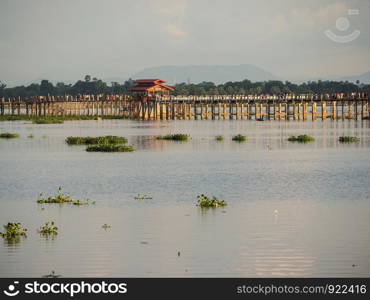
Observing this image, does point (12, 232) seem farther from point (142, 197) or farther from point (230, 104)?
point (230, 104)

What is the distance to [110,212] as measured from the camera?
91.7 feet

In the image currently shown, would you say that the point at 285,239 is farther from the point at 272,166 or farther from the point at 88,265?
the point at 272,166

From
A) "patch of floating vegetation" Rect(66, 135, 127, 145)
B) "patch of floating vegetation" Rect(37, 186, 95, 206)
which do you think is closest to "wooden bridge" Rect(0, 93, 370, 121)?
"patch of floating vegetation" Rect(66, 135, 127, 145)

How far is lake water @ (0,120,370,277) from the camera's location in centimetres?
2023

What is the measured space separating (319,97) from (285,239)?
3636 inches

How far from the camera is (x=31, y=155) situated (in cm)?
5409

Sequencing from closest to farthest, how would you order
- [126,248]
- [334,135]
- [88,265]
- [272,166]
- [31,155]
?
[88,265]
[126,248]
[272,166]
[31,155]
[334,135]

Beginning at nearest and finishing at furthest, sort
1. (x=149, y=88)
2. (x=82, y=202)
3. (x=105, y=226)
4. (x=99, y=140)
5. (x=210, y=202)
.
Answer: (x=105, y=226) → (x=210, y=202) → (x=82, y=202) → (x=99, y=140) → (x=149, y=88)

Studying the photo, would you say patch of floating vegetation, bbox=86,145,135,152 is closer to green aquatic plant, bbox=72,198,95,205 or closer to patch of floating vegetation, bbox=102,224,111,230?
green aquatic plant, bbox=72,198,95,205

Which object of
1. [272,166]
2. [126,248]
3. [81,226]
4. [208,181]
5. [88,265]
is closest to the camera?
[88,265]

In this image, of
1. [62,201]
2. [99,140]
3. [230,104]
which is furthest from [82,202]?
[230,104]

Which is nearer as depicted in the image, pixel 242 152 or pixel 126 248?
pixel 126 248

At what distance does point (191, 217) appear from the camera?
2669 cm

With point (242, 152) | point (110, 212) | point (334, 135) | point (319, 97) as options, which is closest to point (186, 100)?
point (319, 97)
